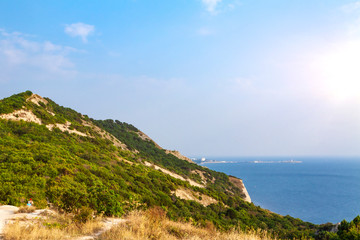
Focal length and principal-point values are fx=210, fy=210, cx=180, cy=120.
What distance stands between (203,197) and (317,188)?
5177 inches

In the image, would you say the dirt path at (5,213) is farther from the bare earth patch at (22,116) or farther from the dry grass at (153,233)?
the bare earth patch at (22,116)

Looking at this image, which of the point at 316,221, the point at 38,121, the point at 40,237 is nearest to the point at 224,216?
the point at 40,237

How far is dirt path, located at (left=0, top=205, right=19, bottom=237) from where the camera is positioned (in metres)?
7.83

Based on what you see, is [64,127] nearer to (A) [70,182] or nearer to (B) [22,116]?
(B) [22,116]

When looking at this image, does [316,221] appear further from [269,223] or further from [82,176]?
[82,176]

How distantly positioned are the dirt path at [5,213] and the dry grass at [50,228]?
0.56 m

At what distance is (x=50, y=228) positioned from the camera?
23.3 feet

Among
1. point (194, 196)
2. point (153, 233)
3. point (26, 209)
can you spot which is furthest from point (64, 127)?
point (153, 233)

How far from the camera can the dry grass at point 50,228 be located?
629cm

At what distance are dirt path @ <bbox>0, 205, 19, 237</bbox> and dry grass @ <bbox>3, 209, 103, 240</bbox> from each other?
56 centimetres

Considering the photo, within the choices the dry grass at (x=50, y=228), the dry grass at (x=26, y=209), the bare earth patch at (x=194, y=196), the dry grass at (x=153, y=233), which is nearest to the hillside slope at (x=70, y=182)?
the bare earth patch at (x=194, y=196)

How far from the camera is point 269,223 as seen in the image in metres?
31.8

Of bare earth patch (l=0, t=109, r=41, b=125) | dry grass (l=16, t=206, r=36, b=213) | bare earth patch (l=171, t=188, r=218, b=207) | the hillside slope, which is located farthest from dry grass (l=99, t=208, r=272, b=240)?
bare earth patch (l=0, t=109, r=41, b=125)

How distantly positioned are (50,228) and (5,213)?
3916mm
